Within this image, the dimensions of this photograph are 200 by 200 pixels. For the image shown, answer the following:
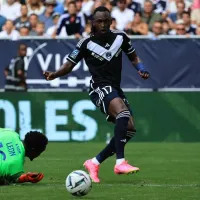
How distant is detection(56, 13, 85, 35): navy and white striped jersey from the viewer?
2173cm

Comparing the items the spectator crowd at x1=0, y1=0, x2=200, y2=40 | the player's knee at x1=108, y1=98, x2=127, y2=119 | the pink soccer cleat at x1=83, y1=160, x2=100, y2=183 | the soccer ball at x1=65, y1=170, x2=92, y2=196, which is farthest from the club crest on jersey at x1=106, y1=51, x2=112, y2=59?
the spectator crowd at x1=0, y1=0, x2=200, y2=40

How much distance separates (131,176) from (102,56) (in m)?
1.96

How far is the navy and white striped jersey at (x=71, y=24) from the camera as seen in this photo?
856 inches

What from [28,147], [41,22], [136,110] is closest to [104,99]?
[28,147]

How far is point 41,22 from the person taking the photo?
22.6m

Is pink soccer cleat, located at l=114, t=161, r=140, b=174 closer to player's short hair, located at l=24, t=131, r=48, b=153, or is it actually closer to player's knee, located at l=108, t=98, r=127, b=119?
player's knee, located at l=108, t=98, r=127, b=119

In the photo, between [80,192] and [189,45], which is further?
[189,45]

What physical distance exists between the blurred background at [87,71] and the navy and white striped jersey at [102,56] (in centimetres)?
791

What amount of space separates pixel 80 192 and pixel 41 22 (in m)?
13.8

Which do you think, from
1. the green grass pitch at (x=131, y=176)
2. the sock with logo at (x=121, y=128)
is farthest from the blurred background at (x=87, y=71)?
the sock with logo at (x=121, y=128)

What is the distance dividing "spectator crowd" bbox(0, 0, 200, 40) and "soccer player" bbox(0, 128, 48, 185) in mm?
10589

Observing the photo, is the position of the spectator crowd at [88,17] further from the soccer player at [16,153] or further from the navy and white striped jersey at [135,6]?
the soccer player at [16,153]

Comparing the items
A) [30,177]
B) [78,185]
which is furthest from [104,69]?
[78,185]

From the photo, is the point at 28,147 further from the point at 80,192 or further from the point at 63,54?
the point at 63,54
